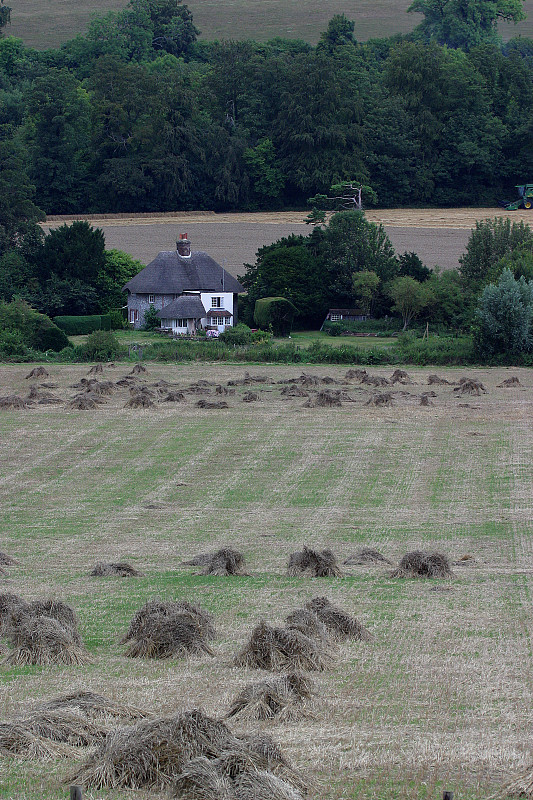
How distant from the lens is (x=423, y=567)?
16375 millimetres

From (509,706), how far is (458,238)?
250 ft

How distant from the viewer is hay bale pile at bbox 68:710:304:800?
738cm

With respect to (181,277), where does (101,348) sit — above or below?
below


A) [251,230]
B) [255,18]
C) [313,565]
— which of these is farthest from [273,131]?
[313,565]

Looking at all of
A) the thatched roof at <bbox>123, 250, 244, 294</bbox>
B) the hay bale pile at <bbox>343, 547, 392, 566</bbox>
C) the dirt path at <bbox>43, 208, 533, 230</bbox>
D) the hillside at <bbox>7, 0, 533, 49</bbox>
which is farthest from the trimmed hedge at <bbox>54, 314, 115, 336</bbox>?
the hillside at <bbox>7, 0, 533, 49</bbox>

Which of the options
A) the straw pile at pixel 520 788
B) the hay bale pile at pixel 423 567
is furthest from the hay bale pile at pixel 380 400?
the straw pile at pixel 520 788

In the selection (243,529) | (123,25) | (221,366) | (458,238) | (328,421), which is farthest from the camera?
(123,25)

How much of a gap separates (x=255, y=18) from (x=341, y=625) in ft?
588

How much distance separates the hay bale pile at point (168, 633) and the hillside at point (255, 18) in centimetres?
15293

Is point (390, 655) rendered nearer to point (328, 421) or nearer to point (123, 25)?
point (328, 421)

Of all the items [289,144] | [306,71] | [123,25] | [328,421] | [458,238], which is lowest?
[328,421]

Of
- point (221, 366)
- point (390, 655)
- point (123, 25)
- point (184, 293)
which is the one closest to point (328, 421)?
point (221, 366)

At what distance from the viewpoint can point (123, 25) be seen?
469 feet

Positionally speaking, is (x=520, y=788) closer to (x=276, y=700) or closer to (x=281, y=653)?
(x=276, y=700)
